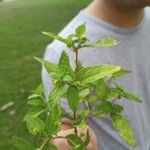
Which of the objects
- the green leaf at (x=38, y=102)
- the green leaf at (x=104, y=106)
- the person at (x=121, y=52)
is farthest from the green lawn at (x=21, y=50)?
the green leaf at (x=104, y=106)

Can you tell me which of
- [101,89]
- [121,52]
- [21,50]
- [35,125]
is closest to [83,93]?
[101,89]

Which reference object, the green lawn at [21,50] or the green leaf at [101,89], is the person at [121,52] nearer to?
the green leaf at [101,89]

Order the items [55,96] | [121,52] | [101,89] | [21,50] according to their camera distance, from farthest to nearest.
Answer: [21,50]
[121,52]
[101,89]
[55,96]

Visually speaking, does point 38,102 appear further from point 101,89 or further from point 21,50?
point 21,50

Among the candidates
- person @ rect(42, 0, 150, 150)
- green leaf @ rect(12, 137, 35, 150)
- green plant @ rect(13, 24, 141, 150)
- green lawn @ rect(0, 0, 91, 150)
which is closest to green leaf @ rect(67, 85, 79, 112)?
green plant @ rect(13, 24, 141, 150)

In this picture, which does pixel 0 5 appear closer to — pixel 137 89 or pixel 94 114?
pixel 137 89

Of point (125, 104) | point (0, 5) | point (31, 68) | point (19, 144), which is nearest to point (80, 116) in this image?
point (19, 144)
